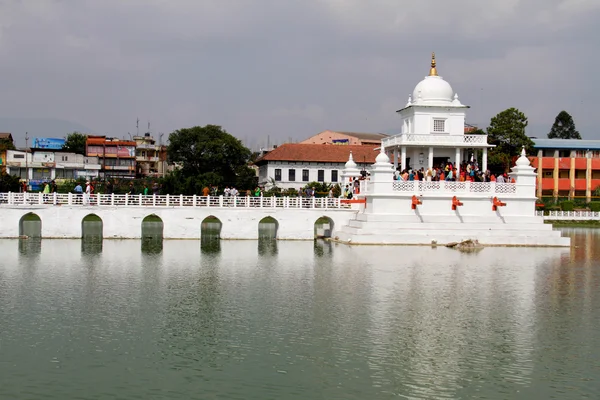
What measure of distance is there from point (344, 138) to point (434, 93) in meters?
49.4

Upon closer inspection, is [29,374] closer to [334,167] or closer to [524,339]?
[524,339]

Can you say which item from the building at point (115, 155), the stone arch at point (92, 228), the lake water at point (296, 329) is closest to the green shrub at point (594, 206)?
the lake water at point (296, 329)

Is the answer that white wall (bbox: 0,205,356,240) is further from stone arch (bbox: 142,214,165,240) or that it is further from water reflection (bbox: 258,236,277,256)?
stone arch (bbox: 142,214,165,240)

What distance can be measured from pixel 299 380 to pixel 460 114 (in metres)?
27.3

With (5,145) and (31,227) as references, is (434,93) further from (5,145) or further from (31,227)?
(5,145)

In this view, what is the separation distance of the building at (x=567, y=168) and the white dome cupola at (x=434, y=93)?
3465cm

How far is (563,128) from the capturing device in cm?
8988

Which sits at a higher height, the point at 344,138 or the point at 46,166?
the point at 344,138

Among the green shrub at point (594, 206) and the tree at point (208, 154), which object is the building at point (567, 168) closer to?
the green shrub at point (594, 206)

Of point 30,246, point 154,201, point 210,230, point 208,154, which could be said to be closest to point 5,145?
point 208,154

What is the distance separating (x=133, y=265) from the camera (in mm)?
27516

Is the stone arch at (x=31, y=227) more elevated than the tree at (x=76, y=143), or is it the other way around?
the tree at (x=76, y=143)

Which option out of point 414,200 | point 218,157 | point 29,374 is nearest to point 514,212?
point 414,200

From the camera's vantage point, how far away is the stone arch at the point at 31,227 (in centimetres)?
3870
